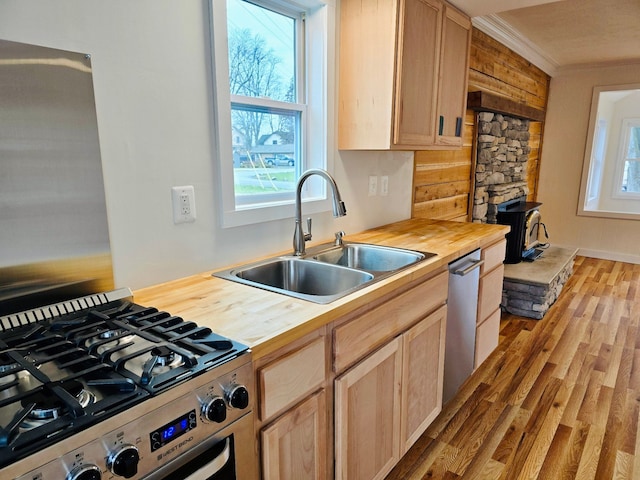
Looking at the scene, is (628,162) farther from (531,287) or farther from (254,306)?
(254,306)

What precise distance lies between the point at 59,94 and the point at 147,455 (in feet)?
3.16

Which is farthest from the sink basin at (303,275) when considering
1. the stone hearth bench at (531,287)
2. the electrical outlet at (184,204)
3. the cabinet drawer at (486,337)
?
the stone hearth bench at (531,287)

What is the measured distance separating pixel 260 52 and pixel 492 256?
1666 mm

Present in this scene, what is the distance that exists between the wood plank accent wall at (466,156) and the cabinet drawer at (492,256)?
0.66m

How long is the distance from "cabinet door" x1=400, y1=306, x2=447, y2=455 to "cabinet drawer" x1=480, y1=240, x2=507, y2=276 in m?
0.55

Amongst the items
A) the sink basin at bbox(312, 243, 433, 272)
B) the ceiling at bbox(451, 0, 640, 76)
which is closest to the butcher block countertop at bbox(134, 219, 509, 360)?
the sink basin at bbox(312, 243, 433, 272)

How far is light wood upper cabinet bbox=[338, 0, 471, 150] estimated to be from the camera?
198 centimetres

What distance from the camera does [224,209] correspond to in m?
1.64

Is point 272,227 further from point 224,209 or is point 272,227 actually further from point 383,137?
point 383,137

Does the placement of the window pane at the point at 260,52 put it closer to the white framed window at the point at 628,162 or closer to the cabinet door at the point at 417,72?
the cabinet door at the point at 417,72

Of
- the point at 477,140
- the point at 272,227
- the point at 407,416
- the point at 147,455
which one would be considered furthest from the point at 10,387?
the point at 477,140

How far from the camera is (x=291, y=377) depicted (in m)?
1.14

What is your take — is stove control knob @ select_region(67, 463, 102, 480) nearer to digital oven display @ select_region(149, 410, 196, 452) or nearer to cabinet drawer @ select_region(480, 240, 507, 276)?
digital oven display @ select_region(149, 410, 196, 452)

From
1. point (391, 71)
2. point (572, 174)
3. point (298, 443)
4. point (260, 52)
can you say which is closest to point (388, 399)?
point (298, 443)
